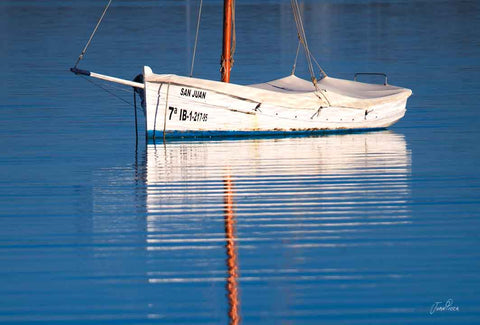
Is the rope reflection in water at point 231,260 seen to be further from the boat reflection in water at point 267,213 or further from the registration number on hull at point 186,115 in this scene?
the registration number on hull at point 186,115


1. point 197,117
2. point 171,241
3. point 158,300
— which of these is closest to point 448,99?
point 197,117

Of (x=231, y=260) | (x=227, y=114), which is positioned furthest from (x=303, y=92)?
(x=231, y=260)

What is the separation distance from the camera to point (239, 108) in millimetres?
24672

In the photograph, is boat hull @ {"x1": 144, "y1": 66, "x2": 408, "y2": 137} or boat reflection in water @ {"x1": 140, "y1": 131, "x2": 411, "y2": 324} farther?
boat hull @ {"x1": 144, "y1": 66, "x2": 408, "y2": 137}

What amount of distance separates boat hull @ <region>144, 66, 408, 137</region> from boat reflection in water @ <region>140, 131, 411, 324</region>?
0.66m

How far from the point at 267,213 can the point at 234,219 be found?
576mm

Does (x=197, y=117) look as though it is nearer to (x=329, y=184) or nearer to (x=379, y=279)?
(x=329, y=184)

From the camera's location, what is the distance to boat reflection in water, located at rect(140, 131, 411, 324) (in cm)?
1284

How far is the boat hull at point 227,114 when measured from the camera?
79.6 ft

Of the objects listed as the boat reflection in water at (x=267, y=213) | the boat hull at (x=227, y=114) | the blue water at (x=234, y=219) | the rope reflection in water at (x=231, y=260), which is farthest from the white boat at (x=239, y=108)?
the rope reflection in water at (x=231, y=260)

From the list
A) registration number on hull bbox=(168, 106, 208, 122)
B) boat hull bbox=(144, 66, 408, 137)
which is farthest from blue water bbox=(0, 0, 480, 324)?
registration number on hull bbox=(168, 106, 208, 122)

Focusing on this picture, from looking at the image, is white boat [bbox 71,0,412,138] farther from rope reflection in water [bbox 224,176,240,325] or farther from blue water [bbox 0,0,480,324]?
rope reflection in water [bbox 224,176,240,325]

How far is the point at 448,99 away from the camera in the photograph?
31.8m

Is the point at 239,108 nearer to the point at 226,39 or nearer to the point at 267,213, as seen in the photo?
the point at 226,39
